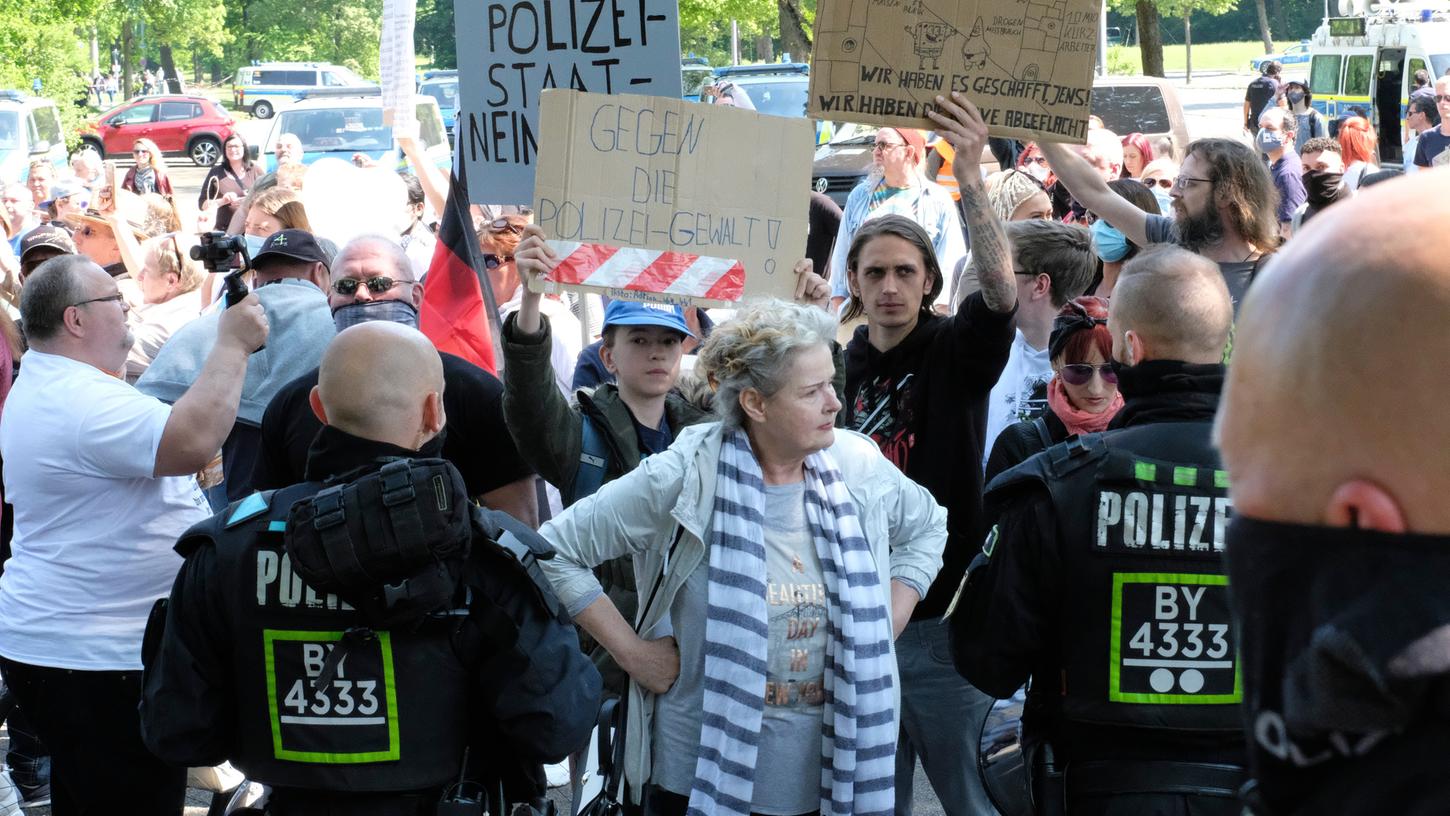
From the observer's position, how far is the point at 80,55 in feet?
105

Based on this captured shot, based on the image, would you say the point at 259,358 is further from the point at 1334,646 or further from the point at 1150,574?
the point at 1334,646

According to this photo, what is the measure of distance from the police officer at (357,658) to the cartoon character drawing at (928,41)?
182 centimetres

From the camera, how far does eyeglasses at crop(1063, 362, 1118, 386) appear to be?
422cm

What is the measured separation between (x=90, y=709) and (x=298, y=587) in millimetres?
1525

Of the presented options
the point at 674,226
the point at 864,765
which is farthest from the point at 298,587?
the point at 674,226

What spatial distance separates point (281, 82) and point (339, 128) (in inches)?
1213

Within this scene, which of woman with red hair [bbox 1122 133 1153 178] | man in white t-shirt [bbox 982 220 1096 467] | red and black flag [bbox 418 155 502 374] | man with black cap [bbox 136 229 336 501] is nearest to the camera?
man with black cap [bbox 136 229 336 501]

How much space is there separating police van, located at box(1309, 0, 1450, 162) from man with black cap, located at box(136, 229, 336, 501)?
19003mm

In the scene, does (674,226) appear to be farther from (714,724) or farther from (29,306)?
(29,306)

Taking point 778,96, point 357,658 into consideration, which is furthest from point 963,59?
point 778,96

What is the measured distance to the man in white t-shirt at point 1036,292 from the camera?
512cm

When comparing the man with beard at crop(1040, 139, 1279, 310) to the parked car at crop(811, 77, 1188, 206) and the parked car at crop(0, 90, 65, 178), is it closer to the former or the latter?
the parked car at crop(811, 77, 1188, 206)

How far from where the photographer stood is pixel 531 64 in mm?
4809

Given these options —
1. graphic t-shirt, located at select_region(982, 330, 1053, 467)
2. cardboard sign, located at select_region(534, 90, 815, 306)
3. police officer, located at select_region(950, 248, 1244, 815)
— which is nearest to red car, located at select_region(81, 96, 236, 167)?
graphic t-shirt, located at select_region(982, 330, 1053, 467)
